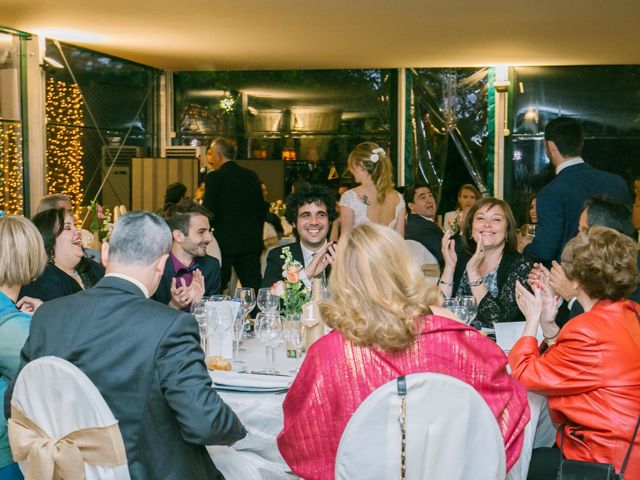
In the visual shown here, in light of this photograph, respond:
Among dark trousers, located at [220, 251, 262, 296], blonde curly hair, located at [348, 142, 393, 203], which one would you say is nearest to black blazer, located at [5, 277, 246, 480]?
blonde curly hair, located at [348, 142, 393, 203]

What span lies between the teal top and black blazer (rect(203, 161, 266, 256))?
479cm

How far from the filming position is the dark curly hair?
4.88 m

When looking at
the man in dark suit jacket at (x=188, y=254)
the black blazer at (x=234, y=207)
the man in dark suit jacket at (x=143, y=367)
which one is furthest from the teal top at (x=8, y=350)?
the black blazer at (x=234, y=207)

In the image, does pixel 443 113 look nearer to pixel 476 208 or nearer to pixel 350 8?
pixel 350 8

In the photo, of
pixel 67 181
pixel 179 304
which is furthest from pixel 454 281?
pixel 67 181

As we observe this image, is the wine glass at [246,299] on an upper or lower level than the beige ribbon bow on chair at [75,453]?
upper

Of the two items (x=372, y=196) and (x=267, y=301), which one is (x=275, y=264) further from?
(x=372, y=196)

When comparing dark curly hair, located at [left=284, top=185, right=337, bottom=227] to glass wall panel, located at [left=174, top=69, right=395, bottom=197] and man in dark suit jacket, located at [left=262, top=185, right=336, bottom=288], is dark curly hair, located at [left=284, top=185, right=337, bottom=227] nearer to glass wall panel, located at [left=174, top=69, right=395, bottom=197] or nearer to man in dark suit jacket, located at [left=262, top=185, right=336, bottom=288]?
man in dark suit jacket, located at [left=262, top=185, right=336, bottom=288]

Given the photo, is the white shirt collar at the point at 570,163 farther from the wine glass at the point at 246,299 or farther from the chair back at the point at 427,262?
the wine glass at the point at 246,299

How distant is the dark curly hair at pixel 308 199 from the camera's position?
4.88 metres

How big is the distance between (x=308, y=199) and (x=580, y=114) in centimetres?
659

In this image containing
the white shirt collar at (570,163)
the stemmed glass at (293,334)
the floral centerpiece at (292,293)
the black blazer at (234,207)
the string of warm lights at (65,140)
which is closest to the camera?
the stemmed glass at (293,334)

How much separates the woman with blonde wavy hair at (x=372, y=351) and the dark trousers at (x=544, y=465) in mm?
822

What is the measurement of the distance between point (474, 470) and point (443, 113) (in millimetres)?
8987
